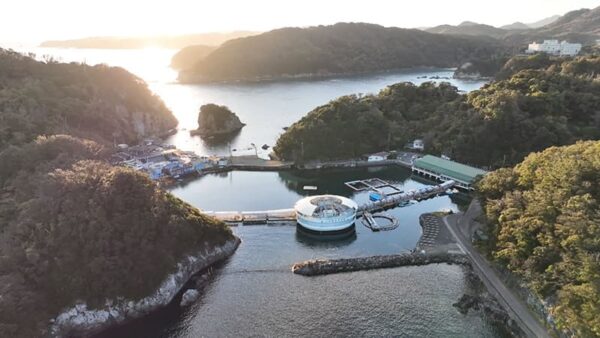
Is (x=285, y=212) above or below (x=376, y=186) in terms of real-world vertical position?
below

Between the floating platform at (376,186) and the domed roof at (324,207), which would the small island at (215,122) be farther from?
the domed roof at (324,207)

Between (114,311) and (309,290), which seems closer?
(114,311)

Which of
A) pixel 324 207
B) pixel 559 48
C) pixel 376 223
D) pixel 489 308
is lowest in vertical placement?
pixel 489 308

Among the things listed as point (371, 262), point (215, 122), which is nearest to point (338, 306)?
point (371, 262)

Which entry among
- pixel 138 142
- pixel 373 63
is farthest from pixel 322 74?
pixel 138 142

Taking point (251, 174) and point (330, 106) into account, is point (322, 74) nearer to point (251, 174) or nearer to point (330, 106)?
point (330, 106)

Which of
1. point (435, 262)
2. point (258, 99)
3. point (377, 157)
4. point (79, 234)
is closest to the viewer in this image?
point (79, 234)

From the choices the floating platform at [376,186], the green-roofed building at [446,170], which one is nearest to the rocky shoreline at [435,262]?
the floating platform at [376,186]

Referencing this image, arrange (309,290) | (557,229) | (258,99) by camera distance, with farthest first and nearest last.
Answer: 1. (258,99)
2. (309,290)
3. (557,229)

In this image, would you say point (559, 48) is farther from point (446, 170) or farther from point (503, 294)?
point (503, 294)
